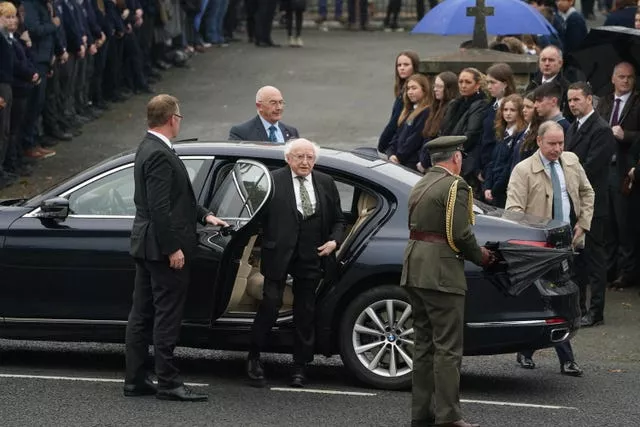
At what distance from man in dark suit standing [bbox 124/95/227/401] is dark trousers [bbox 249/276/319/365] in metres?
0.58

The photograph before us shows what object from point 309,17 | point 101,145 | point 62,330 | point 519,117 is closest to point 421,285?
point 62,330

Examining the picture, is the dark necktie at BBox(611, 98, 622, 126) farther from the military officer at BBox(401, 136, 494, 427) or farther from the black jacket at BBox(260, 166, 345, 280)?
the military officer at BBox(401, 136, 494, 427)

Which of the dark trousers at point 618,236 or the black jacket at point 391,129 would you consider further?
the black jacket at point 391,129

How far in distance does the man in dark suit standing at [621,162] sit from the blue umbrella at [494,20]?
3243 millimetres

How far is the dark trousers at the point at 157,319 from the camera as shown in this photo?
10297mm

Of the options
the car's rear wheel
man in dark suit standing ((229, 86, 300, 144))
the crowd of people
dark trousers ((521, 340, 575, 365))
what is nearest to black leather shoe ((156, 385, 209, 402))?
the car's rear wheel

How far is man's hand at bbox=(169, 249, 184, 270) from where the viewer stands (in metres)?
10.1

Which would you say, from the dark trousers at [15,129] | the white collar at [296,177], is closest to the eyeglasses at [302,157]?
the white collar at [296,177]

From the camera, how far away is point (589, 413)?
10.3m

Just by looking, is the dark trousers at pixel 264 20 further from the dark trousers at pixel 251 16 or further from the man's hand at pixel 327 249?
the man's hand at pixel 327 249

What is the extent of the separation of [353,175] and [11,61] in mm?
8078

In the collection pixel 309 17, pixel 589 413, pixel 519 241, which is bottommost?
pixel 309 17

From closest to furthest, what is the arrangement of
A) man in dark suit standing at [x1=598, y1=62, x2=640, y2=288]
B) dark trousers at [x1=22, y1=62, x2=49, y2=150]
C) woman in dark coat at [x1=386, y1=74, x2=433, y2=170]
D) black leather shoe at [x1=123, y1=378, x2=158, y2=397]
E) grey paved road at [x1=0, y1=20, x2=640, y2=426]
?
grey paved road at [x1=0, y1=20, x2=640, y2=426] → black leather shoe at [x1=123, y1=378, x2=158, y2=397] → man in dark suit standing at [x1=598, y1=62, x2=640, y2=288] → woman in dark coat at [x1=386, y1=74, x2=433, y2=170] → dark trousers at [x1=22, y1=62, x2=49, y2=150]

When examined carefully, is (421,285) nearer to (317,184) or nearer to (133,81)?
(317,184)
